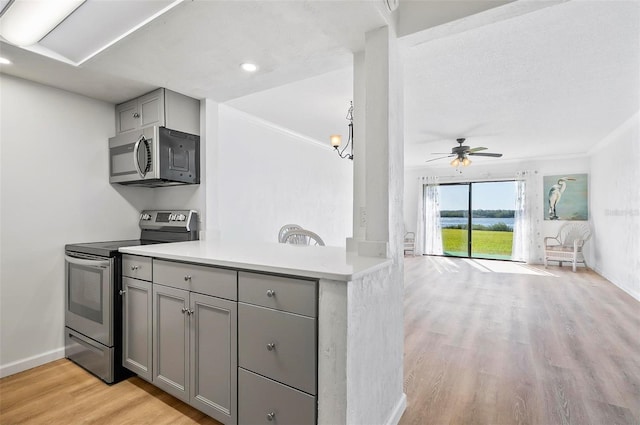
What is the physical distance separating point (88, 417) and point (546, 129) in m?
6.03

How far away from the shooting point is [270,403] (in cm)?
137

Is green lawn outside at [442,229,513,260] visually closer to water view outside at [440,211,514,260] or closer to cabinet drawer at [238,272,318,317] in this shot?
water view outside at [440,211,514,260]

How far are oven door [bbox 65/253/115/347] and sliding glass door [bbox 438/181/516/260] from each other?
7.68 metres

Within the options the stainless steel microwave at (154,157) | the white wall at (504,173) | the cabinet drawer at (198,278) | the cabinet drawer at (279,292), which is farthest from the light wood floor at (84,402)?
the white wall at (504,173)

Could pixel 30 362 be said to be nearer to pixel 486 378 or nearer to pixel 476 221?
pixel 486 378

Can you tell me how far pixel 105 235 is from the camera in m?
2.68

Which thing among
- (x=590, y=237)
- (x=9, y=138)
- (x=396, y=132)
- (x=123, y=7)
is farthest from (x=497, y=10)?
(x=590, y=237)

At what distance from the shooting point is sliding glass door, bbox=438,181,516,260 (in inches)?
292

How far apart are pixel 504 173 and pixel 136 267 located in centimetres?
779

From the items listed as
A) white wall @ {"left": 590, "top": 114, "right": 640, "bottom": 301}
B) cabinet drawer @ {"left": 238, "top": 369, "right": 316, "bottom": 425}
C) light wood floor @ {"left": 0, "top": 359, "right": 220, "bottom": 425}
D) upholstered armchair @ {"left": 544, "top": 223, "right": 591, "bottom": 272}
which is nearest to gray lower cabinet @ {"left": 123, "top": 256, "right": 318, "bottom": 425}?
cabinet drawer @ {"left": 238, "top": 369, "right": 316, "bottom": 425}

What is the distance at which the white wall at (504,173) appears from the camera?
649 cm

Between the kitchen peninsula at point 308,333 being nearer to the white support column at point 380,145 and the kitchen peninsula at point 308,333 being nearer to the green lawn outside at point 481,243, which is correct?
Result: the white support column at point 380,145

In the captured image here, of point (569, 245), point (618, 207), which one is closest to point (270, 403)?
point (618, 207)

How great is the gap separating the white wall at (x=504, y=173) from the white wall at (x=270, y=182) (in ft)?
10.8
